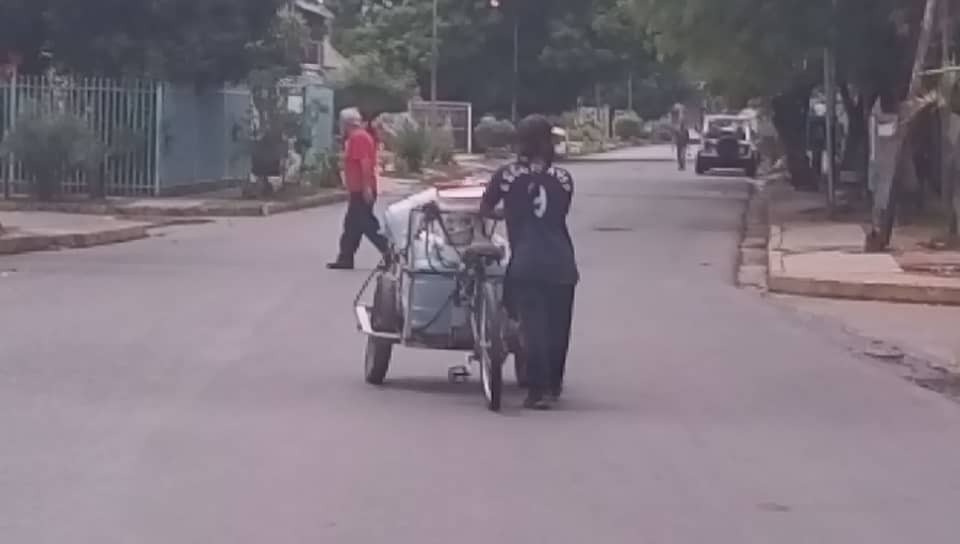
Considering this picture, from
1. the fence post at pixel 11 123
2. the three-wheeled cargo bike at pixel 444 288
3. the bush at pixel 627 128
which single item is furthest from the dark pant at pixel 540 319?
the bush at pixel 627 128

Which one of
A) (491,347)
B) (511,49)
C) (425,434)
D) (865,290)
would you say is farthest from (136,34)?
(511,49)

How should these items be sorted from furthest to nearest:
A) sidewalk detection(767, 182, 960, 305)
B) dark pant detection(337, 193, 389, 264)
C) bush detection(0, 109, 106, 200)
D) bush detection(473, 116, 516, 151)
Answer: bush detection(473, 116, 516, 151), bush detection(0, 109, 106, 200), dark pant detection(337, 193, 389, 264), sidewalk detection(767, 182, 960, 305)

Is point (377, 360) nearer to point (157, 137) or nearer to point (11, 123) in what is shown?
point (157, 137)

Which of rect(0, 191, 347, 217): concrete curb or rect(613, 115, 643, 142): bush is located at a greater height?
rect(613, 115, 643, 142): bush

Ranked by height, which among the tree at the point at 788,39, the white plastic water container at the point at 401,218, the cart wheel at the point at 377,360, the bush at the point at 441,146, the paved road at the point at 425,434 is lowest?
the paved road at the point at 425,434

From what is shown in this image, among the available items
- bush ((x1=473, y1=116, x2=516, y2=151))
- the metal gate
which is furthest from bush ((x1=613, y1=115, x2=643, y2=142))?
bush ((x1=473, y1=116, x2=516, y2=151))

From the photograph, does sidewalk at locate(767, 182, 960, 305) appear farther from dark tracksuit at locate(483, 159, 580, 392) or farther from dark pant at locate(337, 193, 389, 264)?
dark tracksuit at locate(483, 159, 580, 392)

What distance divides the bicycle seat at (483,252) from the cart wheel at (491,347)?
8.2 inches

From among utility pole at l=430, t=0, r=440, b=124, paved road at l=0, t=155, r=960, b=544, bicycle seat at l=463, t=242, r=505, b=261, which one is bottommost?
paved road at l=0, t=155, r=960, b=544

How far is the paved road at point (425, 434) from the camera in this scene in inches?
358

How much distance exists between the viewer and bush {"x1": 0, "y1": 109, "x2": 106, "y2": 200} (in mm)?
34062

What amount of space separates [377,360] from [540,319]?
1.51 m

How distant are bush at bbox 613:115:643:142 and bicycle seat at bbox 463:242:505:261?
104867 millimetres

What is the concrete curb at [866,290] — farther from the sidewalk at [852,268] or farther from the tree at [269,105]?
the tree at [269,105]
